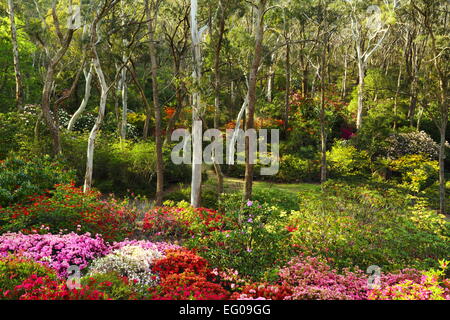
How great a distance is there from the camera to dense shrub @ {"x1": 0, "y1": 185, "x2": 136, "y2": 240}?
684cm

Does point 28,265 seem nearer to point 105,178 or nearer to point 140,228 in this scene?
point 140,228

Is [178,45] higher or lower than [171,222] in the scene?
higher

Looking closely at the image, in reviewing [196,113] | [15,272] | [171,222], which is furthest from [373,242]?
[196,113]

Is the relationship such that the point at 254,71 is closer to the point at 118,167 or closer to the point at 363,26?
the point at 118,167

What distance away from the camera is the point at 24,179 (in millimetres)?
8359

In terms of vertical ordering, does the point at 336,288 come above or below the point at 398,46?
below

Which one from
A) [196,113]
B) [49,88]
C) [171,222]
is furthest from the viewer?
[196,113]

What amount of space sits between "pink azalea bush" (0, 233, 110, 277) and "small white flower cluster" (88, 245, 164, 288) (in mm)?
293

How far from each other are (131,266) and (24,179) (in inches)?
175

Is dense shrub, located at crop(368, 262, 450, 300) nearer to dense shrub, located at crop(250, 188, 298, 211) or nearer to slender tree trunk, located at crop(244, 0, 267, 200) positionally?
slender tree trunk, located at crop(244, 0, 267, 200)

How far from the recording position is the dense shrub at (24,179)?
304 inches
